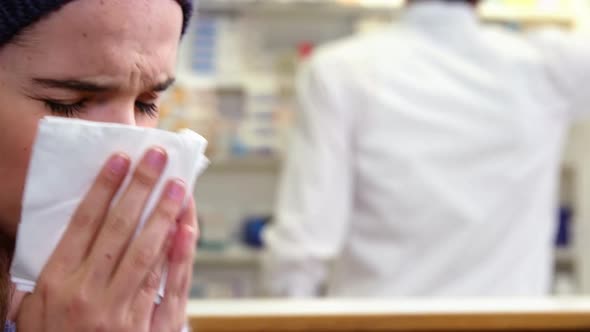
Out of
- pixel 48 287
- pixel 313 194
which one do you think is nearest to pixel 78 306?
pixel 48 287

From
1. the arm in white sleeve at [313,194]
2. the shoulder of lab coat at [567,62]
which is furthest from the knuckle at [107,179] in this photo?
the shoulder of lab coat at [567,62]

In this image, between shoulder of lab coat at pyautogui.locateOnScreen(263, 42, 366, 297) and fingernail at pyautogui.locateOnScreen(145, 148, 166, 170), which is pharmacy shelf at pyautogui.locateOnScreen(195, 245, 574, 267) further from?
fingernail at pyautogui.locateOnScreen(145, 148, 166, 170)

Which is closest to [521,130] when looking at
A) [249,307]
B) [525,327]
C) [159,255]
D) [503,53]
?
[503,53]

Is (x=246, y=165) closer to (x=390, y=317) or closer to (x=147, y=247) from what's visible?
(x=390, y=317)

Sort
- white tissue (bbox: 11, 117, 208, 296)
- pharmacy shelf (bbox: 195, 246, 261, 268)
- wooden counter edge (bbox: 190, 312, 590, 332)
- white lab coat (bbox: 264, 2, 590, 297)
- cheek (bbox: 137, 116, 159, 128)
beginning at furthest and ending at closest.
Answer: pharmacy shelf (bbox: 195, 246, 261, 268) < white lab coat (bbox: 264, 2, 590, 297) < wooden counter edge (bbox: 190, 312, 590, 332) < cheek (bbox: 137, 116, 159, 128) < white tissue (bbox: 11, 117, 208, 296)

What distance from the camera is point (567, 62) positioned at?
7.82 ft

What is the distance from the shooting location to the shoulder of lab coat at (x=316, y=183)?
2.31 metres

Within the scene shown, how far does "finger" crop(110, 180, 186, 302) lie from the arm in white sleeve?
4.78 feet

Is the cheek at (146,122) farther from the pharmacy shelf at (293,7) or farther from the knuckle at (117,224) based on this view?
the pharmacy shelf at (293,7)

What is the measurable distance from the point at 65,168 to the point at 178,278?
0.56 ft

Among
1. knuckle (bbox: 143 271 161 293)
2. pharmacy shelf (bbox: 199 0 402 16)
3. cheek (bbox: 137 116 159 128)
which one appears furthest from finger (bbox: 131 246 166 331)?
pharmacy shelf (bbox: 199 0 402 16)

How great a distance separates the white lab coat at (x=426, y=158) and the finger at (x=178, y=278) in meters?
1.37

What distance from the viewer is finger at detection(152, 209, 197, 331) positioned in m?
0.90

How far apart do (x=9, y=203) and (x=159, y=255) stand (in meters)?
0.15
